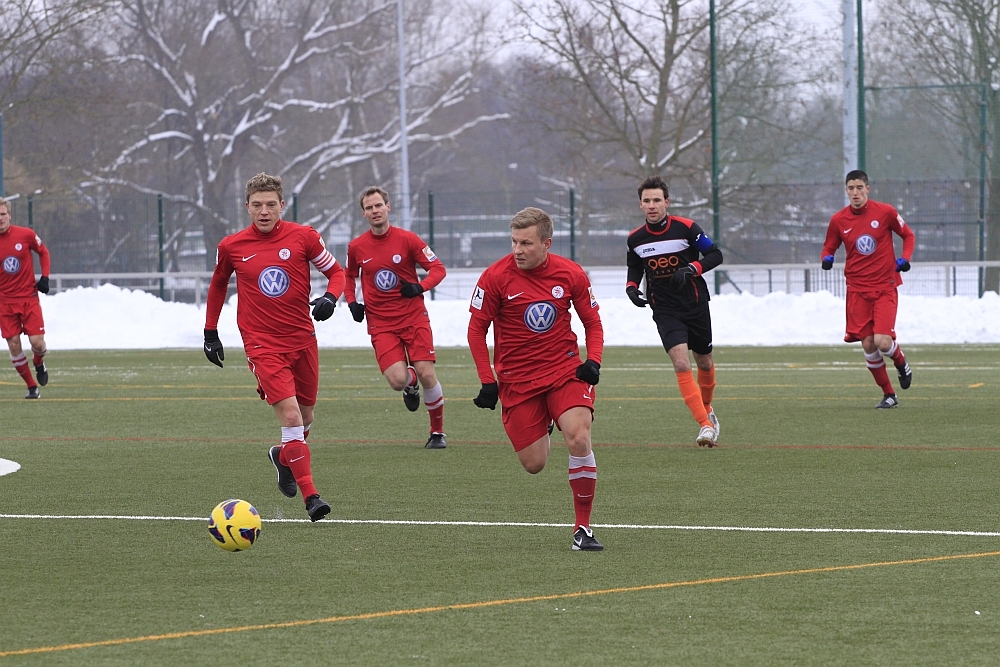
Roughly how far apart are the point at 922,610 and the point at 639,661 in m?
1.39

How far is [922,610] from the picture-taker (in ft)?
19.7

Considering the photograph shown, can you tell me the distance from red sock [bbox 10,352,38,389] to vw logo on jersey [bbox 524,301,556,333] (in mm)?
10225

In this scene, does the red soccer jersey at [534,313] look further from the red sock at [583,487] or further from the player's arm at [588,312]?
the red sock at [583,487]

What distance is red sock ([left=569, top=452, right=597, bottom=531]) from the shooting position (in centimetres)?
746

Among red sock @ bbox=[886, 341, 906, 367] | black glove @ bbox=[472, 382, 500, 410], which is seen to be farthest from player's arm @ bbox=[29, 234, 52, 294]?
black glove @ bbox=[472, 382, 500, 410]

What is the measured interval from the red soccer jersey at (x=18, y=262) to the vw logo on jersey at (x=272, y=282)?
8099mm

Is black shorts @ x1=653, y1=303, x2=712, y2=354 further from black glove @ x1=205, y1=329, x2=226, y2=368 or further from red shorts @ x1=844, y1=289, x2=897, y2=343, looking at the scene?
black glove @ x1=205, y1=329, x2=226, y2=368

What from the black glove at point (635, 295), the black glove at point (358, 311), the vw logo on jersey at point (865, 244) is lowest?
the black glove at point (358, 311)

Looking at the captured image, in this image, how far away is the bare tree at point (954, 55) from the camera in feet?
90.5

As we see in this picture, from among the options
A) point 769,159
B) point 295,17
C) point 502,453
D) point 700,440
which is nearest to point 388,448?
point 502,453

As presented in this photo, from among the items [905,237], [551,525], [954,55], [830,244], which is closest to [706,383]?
[830,244]

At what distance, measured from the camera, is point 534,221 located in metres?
7.50

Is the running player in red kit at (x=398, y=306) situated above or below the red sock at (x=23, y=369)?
above

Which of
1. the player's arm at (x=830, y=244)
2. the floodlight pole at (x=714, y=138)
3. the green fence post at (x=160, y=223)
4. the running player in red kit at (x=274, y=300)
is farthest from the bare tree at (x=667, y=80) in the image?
the running player in red kit at (x=274, y=300)
